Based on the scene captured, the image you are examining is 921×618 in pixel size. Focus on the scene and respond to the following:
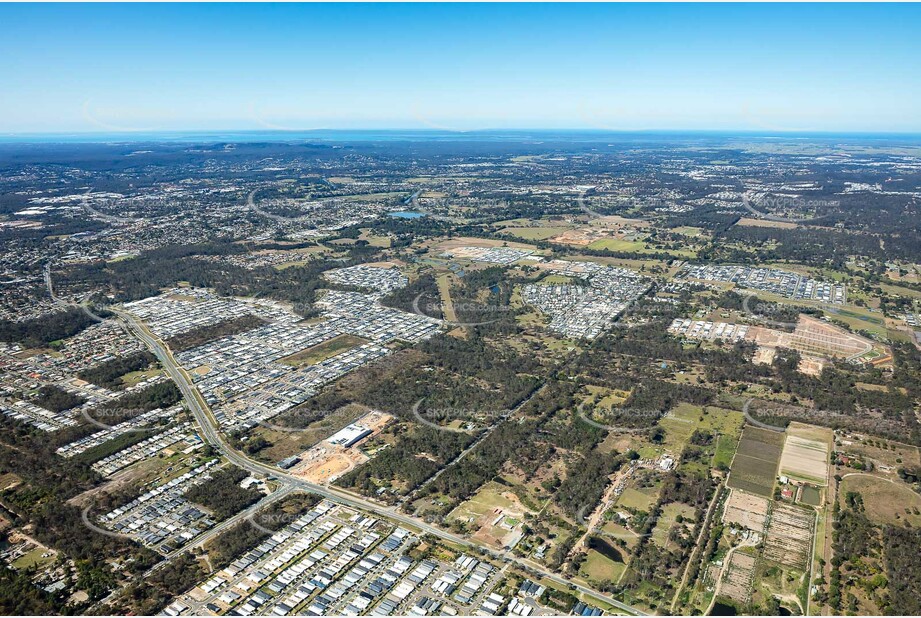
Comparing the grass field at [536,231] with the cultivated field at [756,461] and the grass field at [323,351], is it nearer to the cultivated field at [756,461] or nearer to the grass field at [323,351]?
the grass field at [323,351]

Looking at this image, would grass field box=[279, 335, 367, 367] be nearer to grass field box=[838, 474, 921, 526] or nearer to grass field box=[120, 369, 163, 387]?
grass field box=[120, 369, 163, 387]

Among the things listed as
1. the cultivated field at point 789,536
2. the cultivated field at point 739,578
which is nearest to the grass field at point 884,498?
the cultivated field at point 789,536

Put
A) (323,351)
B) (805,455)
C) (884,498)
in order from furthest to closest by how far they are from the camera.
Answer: (323,351)
(805,455)
(884,498)

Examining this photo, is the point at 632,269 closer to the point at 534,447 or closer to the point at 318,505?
the point at 534,447

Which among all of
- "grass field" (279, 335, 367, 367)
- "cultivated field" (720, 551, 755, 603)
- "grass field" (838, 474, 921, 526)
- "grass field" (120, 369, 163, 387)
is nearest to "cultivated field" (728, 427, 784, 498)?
"grass field" (838, 474, 921, 526)

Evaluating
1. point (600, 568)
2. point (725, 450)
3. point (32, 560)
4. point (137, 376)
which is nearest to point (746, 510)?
point (725, 450)

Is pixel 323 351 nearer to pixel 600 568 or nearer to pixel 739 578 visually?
pixel 600 568

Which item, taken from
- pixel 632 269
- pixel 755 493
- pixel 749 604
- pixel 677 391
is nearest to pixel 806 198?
pixel 632 269
